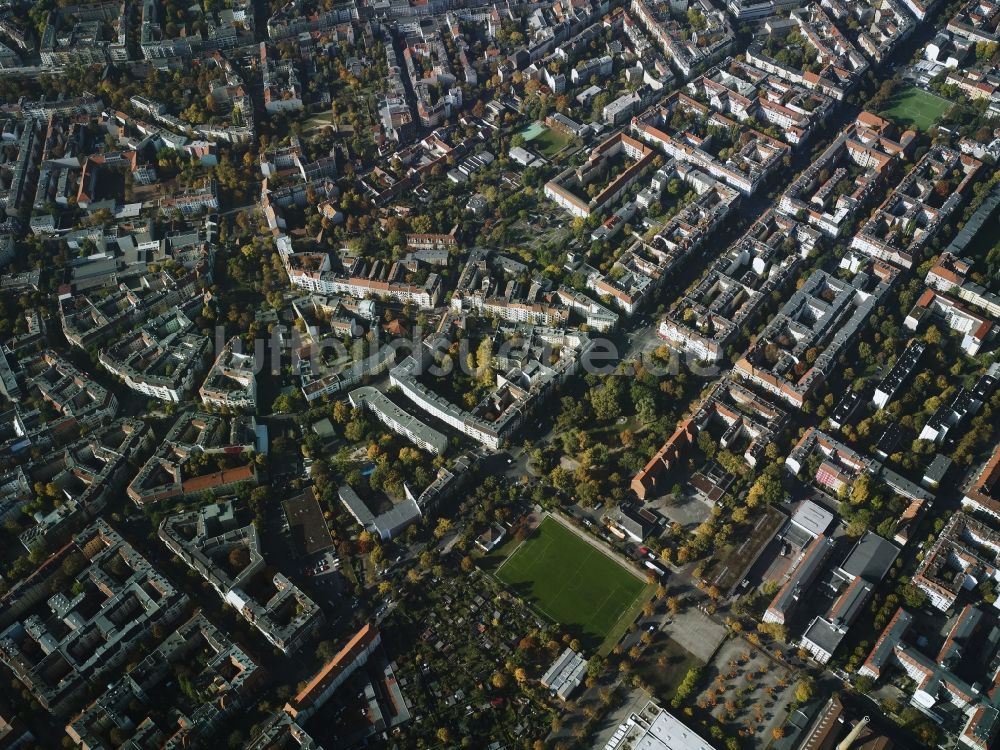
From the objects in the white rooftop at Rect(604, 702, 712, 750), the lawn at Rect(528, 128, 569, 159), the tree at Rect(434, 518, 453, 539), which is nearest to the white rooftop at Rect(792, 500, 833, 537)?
the white rooftop at Rect(604, 702, 712, 750)

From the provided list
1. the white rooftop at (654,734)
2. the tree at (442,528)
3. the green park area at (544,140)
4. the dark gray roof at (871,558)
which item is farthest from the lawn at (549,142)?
the white rooftop at (654,734)

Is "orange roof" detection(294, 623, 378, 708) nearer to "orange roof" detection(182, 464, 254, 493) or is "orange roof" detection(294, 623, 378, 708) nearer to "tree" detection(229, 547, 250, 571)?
"tree" detection(229, 547, 250, 571)

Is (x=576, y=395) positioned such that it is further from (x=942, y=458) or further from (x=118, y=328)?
(x=118, y=328)

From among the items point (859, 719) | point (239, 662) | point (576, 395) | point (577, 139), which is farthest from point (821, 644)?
point (577, 139)

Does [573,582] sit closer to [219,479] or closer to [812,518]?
[812,518]

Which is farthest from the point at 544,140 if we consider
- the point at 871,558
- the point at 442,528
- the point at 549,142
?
the point at 871,558

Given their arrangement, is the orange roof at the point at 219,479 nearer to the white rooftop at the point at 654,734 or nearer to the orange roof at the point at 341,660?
the orange roof at the point at 341,660
